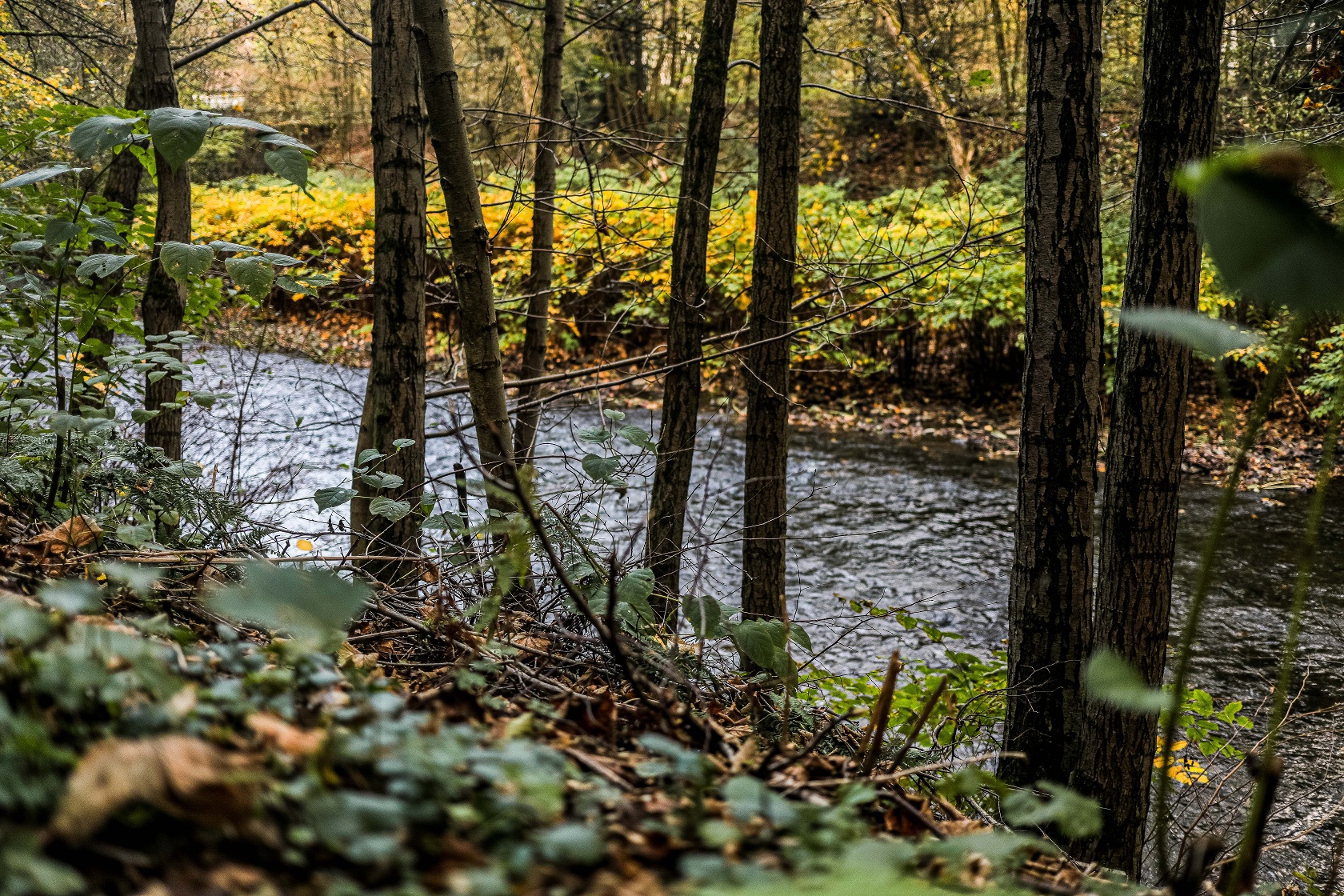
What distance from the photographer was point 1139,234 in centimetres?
299

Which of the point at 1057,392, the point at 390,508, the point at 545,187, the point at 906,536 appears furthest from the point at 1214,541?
the point at 906,536

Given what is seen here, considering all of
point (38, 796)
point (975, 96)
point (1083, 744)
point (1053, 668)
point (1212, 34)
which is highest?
point (975, 96)

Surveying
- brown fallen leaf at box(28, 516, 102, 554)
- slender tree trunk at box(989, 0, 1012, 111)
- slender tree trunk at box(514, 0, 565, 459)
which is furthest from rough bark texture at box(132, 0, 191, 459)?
slender tree trunk at box(989, 0, 1012, 111)

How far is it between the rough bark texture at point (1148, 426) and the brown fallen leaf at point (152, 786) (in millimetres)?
2877

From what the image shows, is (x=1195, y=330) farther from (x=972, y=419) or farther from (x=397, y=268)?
(x=972, y=419)

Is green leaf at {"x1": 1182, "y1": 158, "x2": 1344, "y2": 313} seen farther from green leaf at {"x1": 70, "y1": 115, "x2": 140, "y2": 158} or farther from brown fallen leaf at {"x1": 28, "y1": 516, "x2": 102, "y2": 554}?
brown fallen leaf at {"x1": 28, "y1": 516, "x2": 102, "y2": 554}

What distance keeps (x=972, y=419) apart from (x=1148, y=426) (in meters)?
8.33

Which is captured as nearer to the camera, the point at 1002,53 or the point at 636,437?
the point at 636,437

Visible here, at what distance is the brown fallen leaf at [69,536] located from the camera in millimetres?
2324

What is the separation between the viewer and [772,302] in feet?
14.2

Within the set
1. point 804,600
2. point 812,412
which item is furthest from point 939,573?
point 812,412

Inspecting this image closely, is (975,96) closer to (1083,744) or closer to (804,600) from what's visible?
A: (804,600)

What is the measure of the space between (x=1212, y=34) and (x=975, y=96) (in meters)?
15.7

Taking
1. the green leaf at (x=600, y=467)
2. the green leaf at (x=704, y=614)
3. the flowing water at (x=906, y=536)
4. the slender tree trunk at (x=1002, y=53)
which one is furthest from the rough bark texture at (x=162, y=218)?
the slender tree trunk at (x=1002, y=53)
